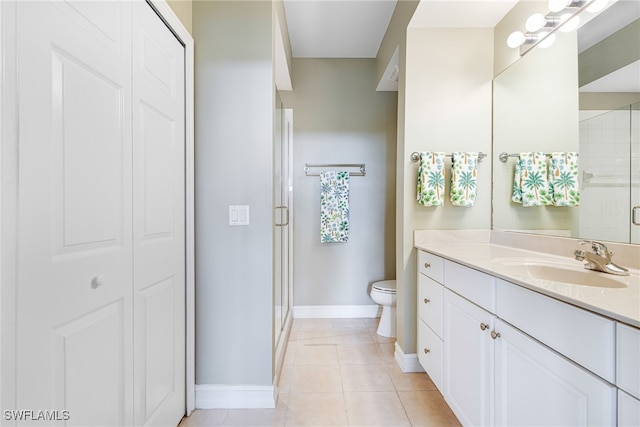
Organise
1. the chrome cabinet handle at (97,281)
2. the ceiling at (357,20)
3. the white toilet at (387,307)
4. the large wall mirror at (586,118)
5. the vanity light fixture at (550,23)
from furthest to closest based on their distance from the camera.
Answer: the white toilet at (387,307)
the ceiling at (357,20)
the vanity light fixture at (550,23)
the large wall mirror at (586,118)
the chrome cabinet handle at (97,281)

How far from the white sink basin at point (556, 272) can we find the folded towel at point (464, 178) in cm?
59

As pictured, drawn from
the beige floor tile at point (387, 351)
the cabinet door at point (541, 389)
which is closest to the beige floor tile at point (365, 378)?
the beige floor tile at point (387, 351)

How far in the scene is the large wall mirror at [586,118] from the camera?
119 cm

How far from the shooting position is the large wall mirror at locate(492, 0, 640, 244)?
1194mm

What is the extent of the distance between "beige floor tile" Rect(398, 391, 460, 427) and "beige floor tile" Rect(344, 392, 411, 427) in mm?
43

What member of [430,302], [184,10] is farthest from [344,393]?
[184,10]

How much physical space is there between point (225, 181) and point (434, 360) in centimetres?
154

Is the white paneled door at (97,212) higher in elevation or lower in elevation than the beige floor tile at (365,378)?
higher

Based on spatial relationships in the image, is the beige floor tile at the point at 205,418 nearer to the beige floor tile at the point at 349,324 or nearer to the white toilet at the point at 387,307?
the beige floor tile at the point at 349,324

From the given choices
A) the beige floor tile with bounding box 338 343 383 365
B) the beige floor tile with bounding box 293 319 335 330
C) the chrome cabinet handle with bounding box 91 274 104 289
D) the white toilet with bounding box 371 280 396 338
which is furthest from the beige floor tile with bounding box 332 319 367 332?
the chrome cabinet handle with bounding box 91 274 104 289

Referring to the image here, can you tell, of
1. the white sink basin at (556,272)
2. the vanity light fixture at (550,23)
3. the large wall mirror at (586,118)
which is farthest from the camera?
the vanity light fixture at (550,23)

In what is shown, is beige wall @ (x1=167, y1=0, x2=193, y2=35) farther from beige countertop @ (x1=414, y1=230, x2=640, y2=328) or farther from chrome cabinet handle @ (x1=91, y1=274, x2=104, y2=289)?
beige countertop @ (x1=414, y1=230, x2=640, y2=328)

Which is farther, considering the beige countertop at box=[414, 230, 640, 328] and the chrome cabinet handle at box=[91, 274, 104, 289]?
the chrome cabinet handle at box=[91, 274, 104, 289]

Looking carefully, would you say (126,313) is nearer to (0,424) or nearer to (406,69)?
(0,424)
